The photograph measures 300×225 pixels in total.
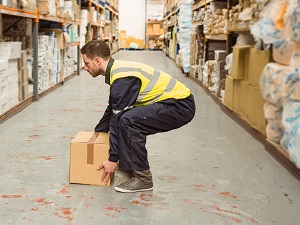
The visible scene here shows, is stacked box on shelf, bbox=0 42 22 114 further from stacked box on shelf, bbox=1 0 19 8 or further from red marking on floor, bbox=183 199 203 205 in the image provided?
red marking on floor, bbox=183 199 203 205

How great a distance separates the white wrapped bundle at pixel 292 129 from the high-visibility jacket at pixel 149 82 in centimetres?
68

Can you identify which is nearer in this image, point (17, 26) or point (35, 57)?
point (35, 57)

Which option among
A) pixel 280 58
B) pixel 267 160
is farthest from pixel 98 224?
pixel 280 58

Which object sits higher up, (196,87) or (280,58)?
(280,58)

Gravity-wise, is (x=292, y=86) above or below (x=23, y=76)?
above

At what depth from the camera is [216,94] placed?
594 centimetres

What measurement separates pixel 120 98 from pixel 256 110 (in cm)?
184

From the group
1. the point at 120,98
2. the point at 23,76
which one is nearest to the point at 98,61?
the point at 120,98

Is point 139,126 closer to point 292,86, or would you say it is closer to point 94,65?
point 94,65

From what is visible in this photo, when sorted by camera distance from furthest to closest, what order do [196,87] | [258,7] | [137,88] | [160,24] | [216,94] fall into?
1. [160,24]
2. [196,87]
3. [216,94]
4. [258,7]
5. [137,88]

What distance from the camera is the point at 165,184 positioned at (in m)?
2.75

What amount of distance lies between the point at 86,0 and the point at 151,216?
8490mm

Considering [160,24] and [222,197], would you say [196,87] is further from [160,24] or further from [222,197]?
[160,24]

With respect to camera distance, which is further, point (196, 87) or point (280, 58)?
point (196, 87)
